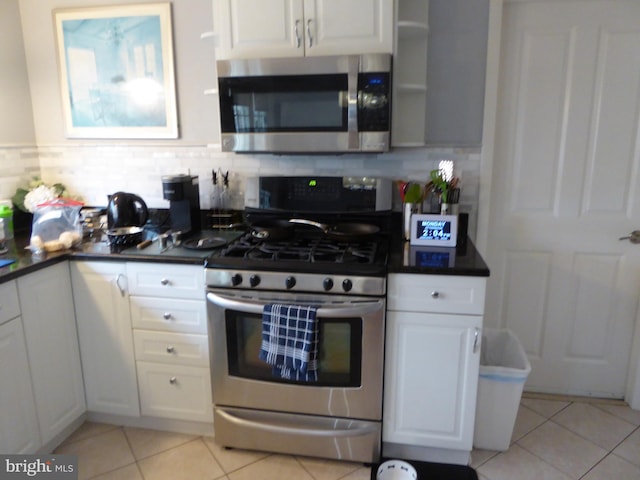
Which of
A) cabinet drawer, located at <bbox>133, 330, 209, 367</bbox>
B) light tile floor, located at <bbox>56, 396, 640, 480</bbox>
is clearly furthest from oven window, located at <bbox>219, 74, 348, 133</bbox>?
light tile floor, located at <bbox>56, 396, 640, 480</bbox>

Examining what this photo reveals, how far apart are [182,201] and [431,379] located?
153cm

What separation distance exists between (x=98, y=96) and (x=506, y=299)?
2.59 m

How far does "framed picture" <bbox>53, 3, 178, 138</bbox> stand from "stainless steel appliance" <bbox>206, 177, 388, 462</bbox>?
1051 millimetres

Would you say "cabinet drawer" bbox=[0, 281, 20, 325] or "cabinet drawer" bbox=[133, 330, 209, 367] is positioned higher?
"cabinet drawer" bbox=[0, 281, 20, 325]

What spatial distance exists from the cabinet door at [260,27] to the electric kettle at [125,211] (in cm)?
91

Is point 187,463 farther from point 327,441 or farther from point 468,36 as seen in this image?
point 468,36

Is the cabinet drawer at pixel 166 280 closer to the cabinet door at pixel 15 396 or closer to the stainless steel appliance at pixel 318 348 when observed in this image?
the stainless steel appliance at pixel 318 348

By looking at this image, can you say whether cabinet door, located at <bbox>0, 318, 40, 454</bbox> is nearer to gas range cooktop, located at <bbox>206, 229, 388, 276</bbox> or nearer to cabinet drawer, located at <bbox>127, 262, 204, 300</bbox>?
cabinet drawer, located at <bbox>127, 262, 204, 300</bbox>

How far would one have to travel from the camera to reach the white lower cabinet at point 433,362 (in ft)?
6.13

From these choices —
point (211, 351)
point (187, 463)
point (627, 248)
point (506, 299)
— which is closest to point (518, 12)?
point (627, 248)

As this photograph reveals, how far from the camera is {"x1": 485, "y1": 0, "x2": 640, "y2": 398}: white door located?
7.43 ft

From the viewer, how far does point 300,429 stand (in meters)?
2.04

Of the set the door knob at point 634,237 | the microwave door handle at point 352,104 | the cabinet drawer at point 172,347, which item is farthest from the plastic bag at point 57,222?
A: the door knob at point 634,237

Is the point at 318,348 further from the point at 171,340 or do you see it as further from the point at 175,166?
the point at 175,166
